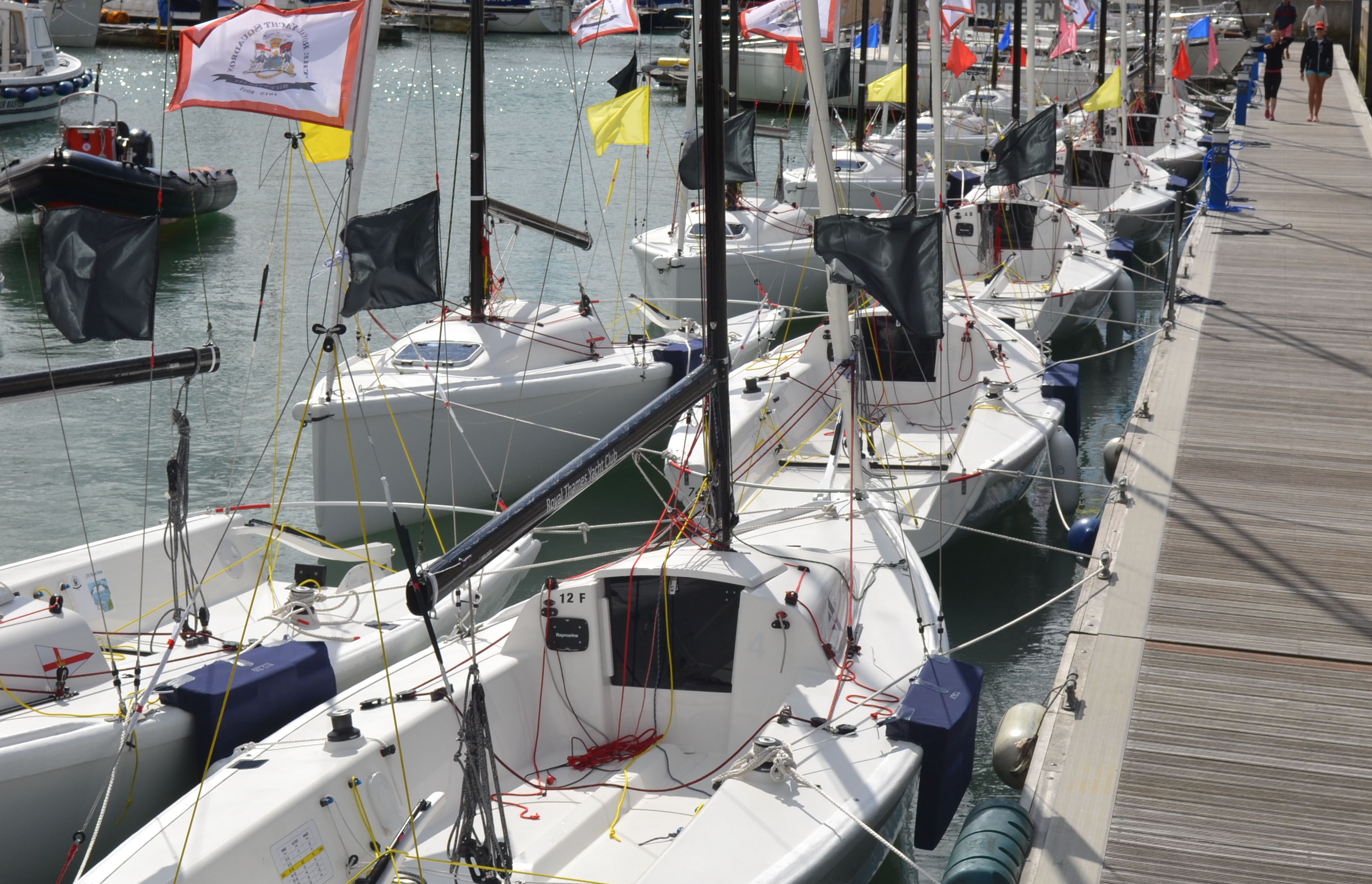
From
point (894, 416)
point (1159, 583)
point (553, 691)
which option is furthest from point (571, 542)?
point (1159, 583)

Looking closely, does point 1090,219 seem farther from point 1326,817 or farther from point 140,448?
point 1326,817

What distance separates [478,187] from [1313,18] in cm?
2897

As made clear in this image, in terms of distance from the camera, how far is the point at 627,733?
7.09 metres

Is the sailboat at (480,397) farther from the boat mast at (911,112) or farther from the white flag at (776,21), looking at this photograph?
the white flag at (776,21)

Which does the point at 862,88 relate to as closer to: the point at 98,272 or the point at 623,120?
the point at 623,120

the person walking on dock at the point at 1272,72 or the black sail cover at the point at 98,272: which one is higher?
the person walking on dock at the point at 1272,72

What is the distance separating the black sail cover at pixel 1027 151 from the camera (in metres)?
14.2

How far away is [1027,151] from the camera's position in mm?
14297

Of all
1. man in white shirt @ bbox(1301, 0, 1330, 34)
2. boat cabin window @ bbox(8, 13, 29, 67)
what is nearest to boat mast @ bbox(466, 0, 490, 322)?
man in white shirt @ bbox(1301, 0, 1330, 34)

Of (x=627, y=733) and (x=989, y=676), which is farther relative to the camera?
(x=989, y=676)

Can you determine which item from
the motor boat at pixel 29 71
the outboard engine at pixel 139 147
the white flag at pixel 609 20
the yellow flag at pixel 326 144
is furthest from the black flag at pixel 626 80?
the motor boat at pixel 29 71

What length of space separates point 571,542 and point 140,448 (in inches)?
193

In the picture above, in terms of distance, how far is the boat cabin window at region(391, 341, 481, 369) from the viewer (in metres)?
11.7

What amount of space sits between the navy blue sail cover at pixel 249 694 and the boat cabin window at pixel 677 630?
170 cm
